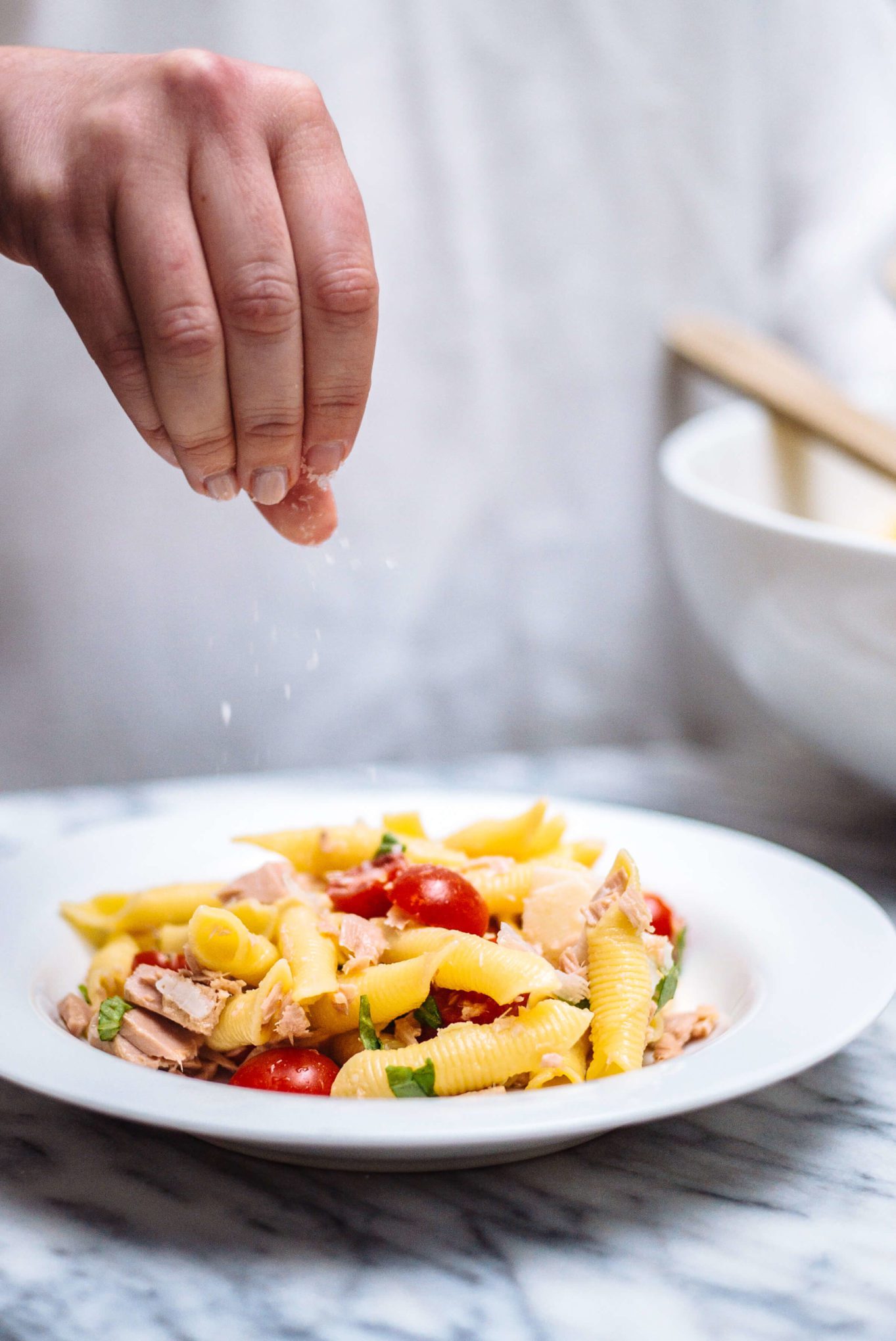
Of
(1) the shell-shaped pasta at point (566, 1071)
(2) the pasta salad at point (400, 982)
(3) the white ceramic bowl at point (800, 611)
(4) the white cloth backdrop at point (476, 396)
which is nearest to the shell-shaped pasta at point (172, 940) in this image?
(2) the pasta salad at point (400, 982)

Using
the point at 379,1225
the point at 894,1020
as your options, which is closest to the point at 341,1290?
the point at 379,1225

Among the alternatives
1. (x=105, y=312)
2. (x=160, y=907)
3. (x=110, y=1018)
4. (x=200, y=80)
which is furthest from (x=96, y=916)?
(x=200, y=80)

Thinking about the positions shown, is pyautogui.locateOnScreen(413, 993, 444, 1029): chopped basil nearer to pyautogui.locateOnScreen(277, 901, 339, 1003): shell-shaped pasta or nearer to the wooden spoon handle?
pyautogui.locateOnScreen(277, 901, 339, 1003): shell-shaped pasta

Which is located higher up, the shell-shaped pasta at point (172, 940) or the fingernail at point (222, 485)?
the fingernail at point (222, 485)

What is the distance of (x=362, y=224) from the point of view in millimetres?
636

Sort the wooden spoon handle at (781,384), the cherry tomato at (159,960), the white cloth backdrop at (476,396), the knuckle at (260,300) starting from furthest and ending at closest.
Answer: the white cloth backdrop at (476,396)
the wooden spoon handle at (781,384)
the cherry tomato at (159,960)
the knuckle at (260,300)

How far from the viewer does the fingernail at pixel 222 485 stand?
0.68 meters

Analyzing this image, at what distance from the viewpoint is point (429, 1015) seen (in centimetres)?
66

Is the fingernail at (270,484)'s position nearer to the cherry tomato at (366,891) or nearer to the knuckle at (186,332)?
Result: the knuckle at (186,332)

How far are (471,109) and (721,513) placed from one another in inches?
24.7

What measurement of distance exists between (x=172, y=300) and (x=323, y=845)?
347 millimetres

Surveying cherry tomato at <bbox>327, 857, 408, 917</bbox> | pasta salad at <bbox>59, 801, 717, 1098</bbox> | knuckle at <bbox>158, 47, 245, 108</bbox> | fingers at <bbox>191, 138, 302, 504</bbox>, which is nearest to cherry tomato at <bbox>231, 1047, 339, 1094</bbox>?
pasta salad at <bbox>59, 801, 717, 1098</bbox>

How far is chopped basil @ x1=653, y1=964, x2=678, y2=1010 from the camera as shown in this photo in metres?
0.68

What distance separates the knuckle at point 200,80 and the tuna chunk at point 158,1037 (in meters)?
0.44
